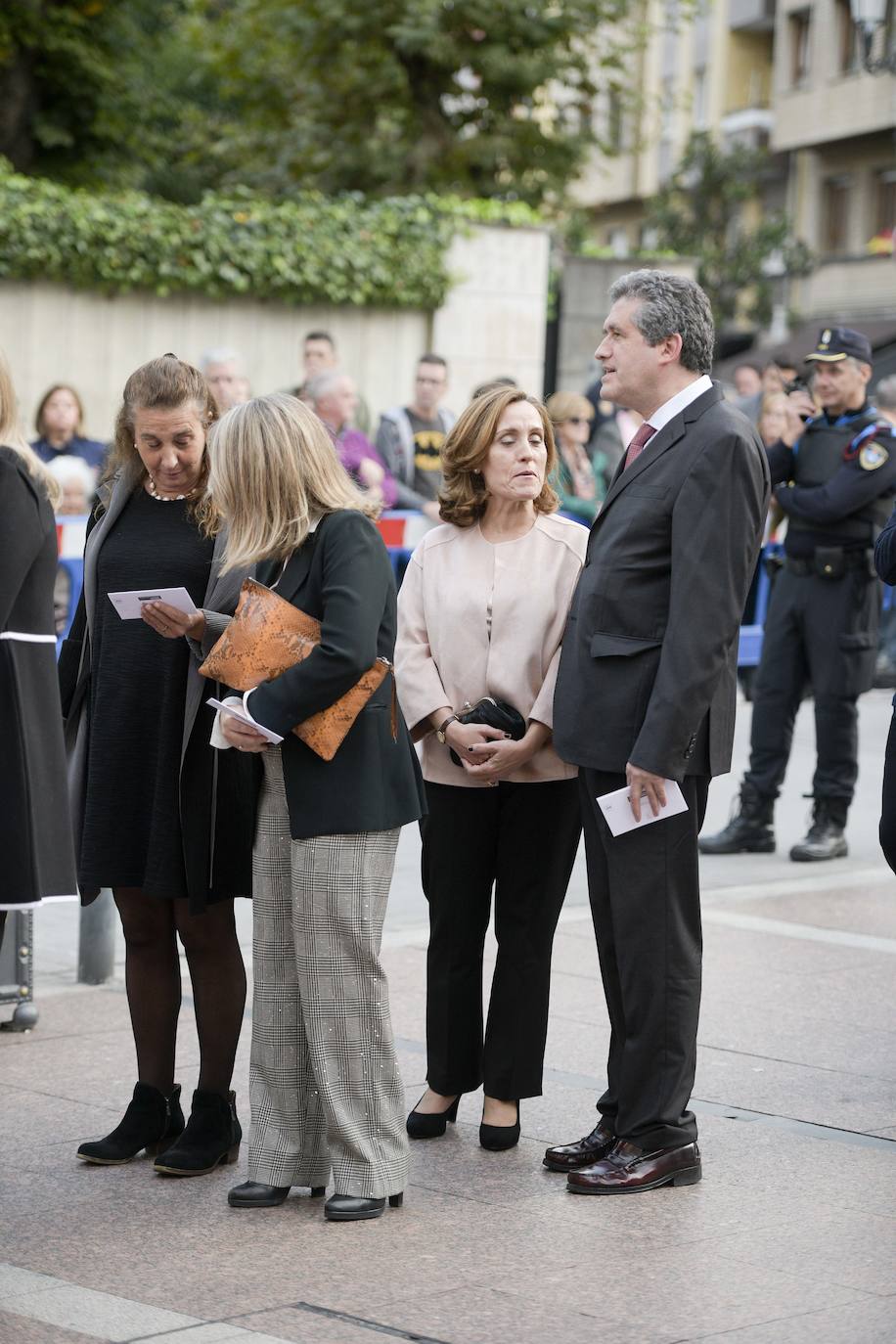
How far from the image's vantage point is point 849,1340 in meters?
3.93

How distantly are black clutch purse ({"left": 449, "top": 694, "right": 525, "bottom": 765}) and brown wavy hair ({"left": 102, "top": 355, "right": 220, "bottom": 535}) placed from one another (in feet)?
2.69

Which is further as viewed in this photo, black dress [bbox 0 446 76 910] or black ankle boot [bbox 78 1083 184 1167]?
black dress [bbox 0 446 76 910]

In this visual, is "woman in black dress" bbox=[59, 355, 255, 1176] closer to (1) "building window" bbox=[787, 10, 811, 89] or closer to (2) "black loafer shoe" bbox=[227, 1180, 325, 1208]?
(2) "black loafer shoe" bbox=[227, 1180, 325, 1208]

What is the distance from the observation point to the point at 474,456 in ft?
17.5

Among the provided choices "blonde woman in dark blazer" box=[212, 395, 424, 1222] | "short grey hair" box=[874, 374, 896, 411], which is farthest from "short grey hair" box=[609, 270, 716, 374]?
"short grey hair" box=[874, 374, 896, 411]

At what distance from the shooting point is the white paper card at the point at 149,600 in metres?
4.65

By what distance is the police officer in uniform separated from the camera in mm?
9133

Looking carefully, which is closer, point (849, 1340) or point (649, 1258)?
point (849, 1340)

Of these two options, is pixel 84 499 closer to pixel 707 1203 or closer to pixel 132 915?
pixel 132 915

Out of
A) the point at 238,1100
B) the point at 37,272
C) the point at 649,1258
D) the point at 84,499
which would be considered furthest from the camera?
the point at 37,272

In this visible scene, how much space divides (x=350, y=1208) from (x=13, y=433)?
2.16 meters

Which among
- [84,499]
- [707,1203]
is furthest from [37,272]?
[707,1203]

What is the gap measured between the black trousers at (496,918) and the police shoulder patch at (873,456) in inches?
164

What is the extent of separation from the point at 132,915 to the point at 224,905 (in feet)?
0.81
